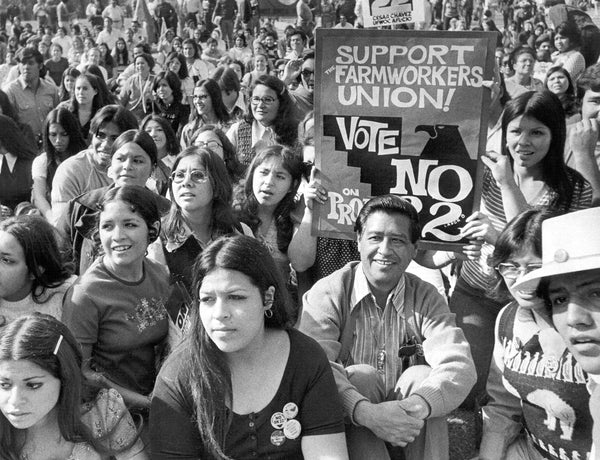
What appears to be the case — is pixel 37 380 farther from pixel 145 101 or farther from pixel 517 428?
pixel 145 101

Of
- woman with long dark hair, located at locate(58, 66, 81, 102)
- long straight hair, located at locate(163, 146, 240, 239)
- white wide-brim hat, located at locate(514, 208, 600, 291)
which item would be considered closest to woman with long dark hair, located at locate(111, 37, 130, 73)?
woman with long dark hair, located at locate(58, 66, 81, 102)

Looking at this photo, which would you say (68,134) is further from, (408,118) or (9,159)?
(408,118)

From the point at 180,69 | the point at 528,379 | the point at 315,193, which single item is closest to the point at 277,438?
the point at 528,379

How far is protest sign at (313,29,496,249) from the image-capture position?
3.74m

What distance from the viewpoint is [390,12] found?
17.1 feet

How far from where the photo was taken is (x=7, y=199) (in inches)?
249

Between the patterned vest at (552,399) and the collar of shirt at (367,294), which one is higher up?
the collar of shirt at (367,294)

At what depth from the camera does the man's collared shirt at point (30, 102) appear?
955 centimetres

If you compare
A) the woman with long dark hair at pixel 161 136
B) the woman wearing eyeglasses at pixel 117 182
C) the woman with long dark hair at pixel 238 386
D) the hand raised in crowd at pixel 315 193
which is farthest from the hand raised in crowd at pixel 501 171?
the woman with long dark hair at pixel 161 136

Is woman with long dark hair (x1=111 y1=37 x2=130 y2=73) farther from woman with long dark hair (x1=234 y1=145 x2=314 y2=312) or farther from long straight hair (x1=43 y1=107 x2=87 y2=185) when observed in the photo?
woman with long dark hair (x1=234 y1=145 x2=314 y2=312)

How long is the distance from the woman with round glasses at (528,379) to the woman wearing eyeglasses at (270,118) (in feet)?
11.1

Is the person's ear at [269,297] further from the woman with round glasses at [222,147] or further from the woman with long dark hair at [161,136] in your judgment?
the woman with long dark hair at [161,136]

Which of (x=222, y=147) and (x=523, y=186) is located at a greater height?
(x=222, y=147)

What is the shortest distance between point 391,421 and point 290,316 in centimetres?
53
